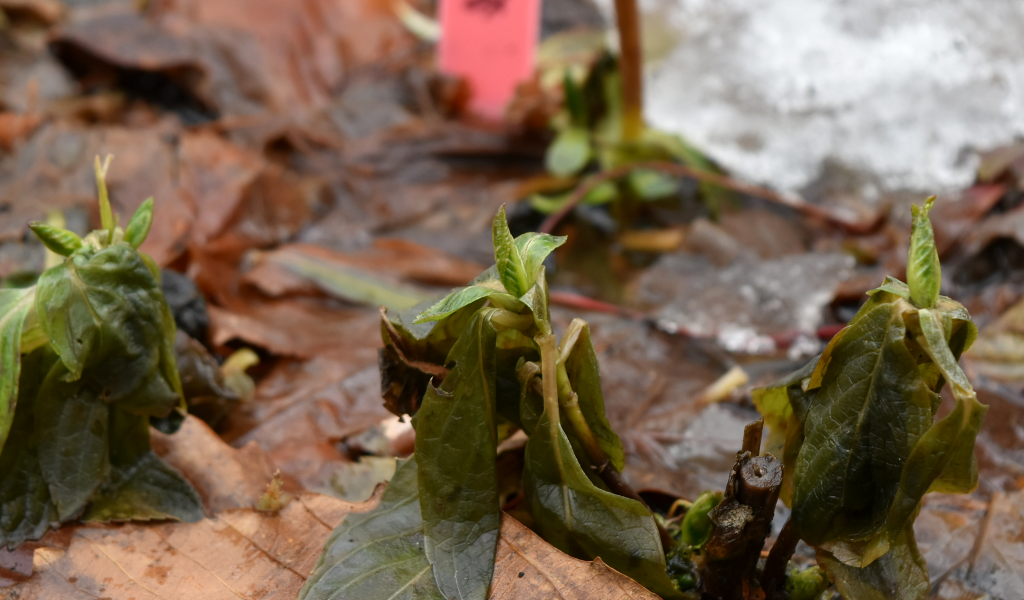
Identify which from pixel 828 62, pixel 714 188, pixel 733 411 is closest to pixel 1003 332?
pixel 733 411

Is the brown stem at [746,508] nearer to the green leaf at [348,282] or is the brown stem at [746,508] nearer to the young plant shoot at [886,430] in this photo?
the young plant shoot at [886,430]

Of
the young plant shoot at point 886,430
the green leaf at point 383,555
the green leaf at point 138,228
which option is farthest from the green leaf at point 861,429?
the green leaf at point 138,228

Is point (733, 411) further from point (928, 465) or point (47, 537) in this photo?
point (47, 537)

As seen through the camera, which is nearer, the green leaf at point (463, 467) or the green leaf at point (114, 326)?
the green leaf at point (463, 467)

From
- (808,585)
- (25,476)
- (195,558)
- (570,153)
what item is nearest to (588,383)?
(808,585)

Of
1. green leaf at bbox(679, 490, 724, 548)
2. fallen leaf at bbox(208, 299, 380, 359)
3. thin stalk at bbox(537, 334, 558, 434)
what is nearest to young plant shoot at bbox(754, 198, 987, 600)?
green leaf at bbox(679, 490, 724, 548)

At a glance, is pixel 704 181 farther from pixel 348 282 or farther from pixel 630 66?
pixel 348 282

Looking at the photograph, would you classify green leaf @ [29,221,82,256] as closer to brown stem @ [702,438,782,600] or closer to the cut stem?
the cut stem
